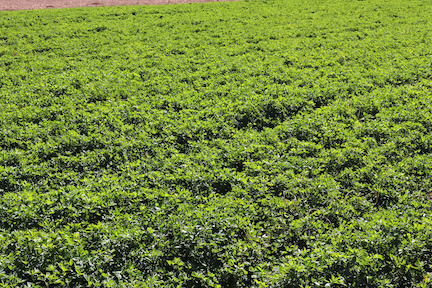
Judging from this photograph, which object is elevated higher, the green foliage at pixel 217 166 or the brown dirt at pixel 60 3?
the brown dirt at pixel 60 3

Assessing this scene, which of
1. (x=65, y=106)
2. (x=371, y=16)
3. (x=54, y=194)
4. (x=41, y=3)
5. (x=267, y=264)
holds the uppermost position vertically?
(x=41, y=3)

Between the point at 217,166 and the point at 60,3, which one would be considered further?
the point at 60,3

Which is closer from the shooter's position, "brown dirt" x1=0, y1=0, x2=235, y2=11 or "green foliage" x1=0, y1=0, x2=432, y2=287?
"green foliage" x1=0, y1=0, x2=432, y2=287

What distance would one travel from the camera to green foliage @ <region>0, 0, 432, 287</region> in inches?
193

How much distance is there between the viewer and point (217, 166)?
7355 mm

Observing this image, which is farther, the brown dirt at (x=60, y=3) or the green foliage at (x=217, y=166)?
the brown dirt at (x=60, y=3)

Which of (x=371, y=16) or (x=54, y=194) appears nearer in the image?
(x=54, y=194)

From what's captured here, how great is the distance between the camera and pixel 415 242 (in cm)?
505

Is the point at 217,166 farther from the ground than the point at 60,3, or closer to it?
closer to it

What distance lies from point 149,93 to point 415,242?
9.15 m

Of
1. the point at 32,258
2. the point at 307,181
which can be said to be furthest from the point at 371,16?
the point at 32,258

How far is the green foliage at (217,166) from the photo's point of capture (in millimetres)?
4902

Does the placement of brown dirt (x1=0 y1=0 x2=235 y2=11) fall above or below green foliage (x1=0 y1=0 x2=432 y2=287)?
above

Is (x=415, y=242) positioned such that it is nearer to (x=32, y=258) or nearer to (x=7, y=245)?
(x=32, y=258)
